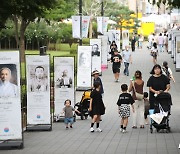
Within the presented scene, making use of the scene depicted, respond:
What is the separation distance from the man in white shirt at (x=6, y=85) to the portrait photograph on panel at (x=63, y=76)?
17.8 feet

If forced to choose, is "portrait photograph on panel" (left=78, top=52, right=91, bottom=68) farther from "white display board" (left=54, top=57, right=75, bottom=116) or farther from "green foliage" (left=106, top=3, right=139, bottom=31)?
"green foliage" (left=106, top=3, right=139, bottom=31)

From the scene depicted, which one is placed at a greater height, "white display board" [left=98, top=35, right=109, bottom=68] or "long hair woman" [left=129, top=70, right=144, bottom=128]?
"white display board" [left=98, top=35, right=109, bottom=68]

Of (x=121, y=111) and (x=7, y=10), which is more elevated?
(x=7, y=10)

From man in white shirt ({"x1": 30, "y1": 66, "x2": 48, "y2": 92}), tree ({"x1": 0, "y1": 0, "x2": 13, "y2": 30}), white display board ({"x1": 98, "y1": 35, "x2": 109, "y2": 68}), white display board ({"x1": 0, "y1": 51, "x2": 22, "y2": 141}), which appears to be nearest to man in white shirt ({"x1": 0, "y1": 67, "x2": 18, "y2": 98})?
white display board ({"x1": 0, "y1": 51, "x2": 22, "y2": 141})

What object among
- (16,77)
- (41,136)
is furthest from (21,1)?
(41,136)

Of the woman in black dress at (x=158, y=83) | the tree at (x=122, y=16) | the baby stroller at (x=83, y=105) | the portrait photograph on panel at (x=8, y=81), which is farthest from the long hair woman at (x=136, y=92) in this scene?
the tree at (x=122, y=16)

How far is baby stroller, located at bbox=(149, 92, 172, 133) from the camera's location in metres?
17.7

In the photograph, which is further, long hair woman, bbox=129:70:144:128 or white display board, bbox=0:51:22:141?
long hair woman, bbox=129:70:144:128

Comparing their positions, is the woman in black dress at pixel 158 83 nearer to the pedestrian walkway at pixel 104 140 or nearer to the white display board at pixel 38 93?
the pedestrian walkway at pixel 104 140

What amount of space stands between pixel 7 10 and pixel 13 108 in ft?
10.1

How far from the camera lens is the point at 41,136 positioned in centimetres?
1814

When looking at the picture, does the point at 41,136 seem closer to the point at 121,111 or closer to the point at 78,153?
the point at 121,111

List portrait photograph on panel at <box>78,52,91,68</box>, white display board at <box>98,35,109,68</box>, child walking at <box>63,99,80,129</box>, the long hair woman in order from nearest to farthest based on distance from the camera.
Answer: the long hair woman → child walking at <box>63,99,80,129</box> → portrait photograph on panel at <box>78,52,91,68</box> → white display board at <box>98,35,109,68</box>

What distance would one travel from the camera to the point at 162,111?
17.8 metres
